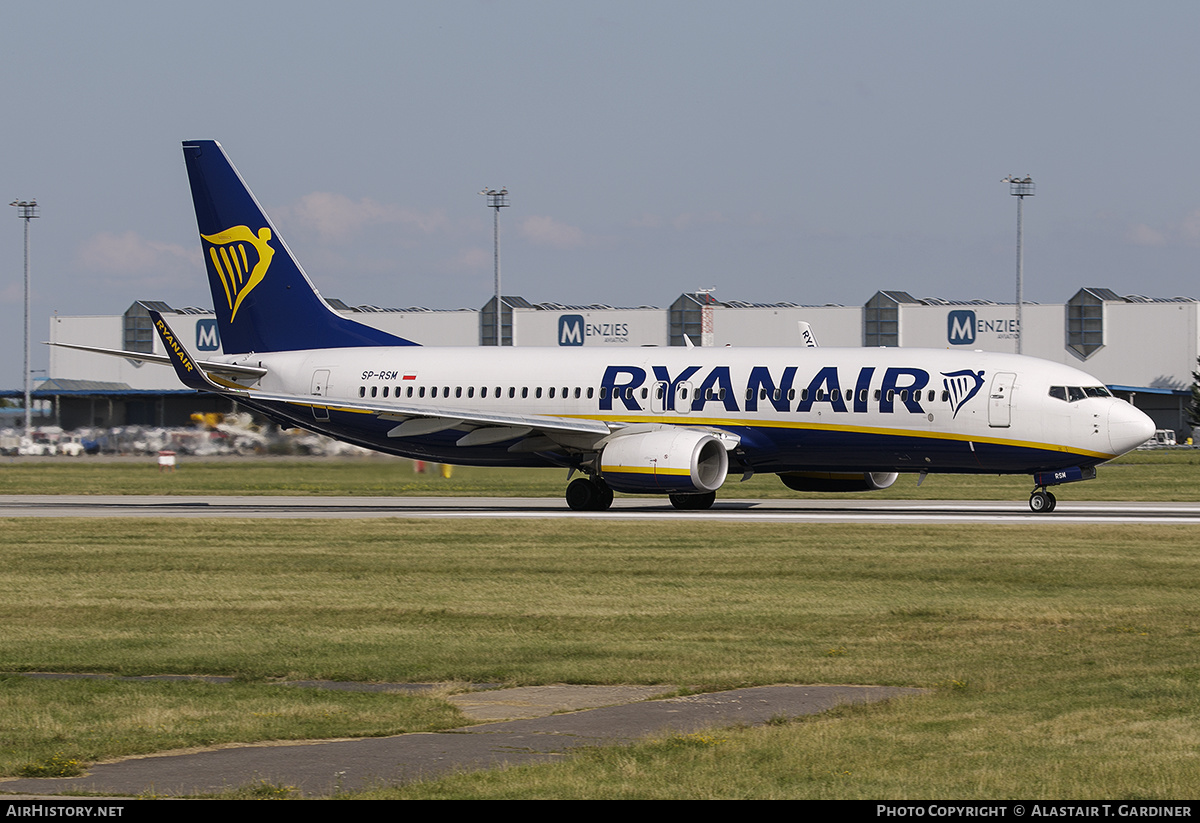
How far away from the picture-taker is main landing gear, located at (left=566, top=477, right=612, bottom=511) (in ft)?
125

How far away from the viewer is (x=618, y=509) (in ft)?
129

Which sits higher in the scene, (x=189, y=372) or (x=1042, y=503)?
(x=189, y=372)

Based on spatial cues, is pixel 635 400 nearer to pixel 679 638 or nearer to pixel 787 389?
pixel 787 389

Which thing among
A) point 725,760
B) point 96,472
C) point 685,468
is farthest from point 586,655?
point 96,472

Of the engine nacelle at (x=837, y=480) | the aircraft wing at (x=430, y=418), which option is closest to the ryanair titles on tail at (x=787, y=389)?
the aircraft wing at (x=430, y=418)

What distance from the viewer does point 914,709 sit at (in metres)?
12.6

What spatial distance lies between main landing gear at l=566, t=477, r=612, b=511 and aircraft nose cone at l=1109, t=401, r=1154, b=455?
39.4ft

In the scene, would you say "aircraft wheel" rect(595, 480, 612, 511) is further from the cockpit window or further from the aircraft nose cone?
the aircraft nose cone

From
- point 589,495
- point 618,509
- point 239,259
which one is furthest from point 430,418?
point 239,259

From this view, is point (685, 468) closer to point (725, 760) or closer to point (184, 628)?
point (184, 628)

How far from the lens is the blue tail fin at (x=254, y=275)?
4388 centimetres

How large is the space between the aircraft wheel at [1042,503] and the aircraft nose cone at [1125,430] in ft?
8.06

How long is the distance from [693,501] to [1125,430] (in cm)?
1062
